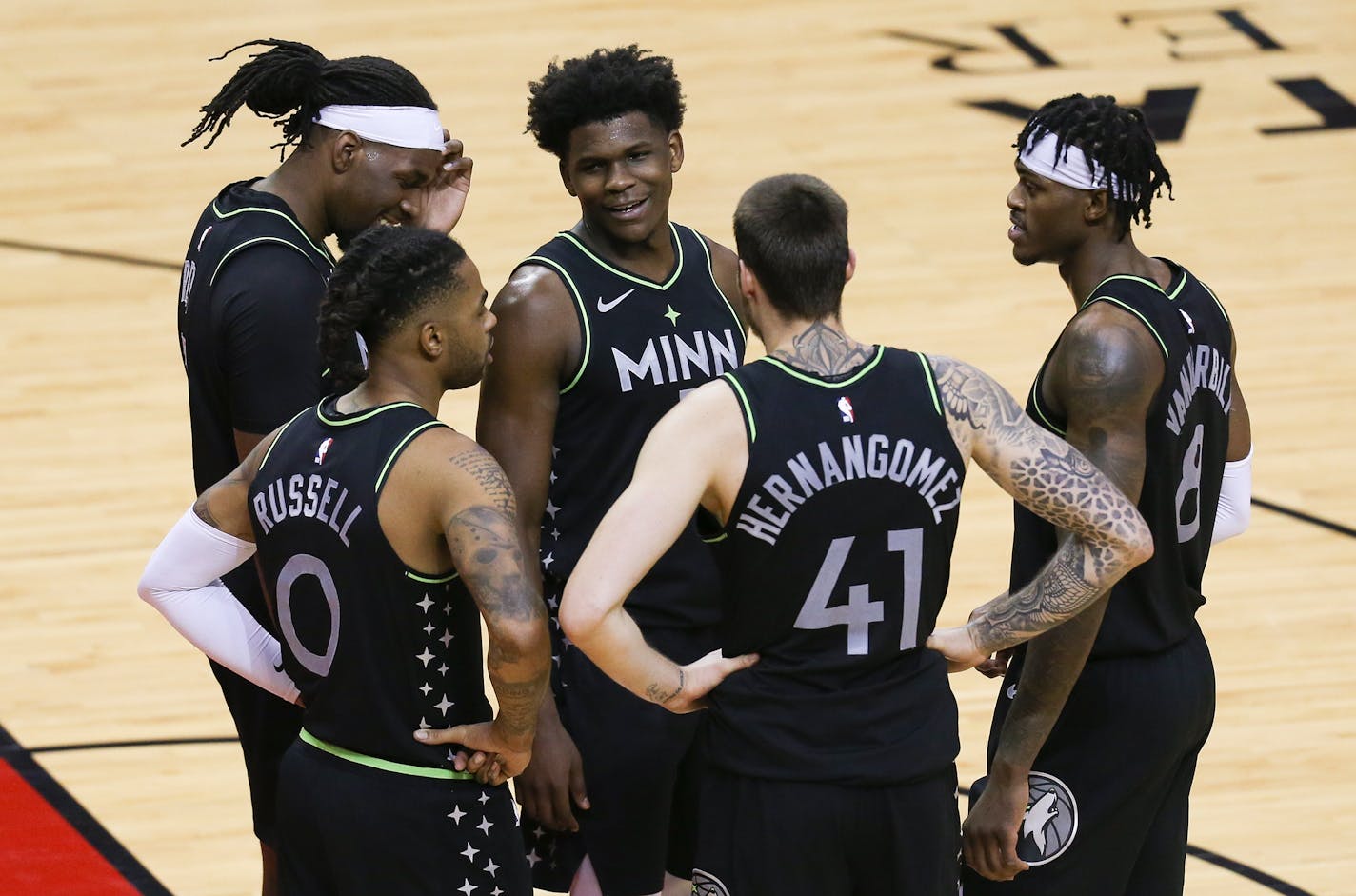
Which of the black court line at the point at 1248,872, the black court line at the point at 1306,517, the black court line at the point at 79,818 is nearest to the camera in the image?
the black court line at the point at 1248,872

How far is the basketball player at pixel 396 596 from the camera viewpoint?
326 centimetres

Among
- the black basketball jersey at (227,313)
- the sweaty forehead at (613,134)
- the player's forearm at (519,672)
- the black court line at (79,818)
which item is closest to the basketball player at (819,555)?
the player's forearm at (519,672)

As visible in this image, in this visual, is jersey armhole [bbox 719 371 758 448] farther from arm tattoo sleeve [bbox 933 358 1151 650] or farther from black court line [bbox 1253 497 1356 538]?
black court line [bbox 1253 497 1356 538]

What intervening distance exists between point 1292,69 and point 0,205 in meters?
6.94

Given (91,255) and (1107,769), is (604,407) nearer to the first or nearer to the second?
(1107,769)

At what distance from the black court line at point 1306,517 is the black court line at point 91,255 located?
4.98m

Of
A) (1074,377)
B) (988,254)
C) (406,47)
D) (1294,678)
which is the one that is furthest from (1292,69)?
(1074,377)

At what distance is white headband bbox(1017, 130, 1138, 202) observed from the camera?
3.78 meters

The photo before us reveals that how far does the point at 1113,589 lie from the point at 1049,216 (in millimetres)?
710

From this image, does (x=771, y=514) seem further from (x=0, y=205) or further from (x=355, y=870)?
(x=0, y=205)

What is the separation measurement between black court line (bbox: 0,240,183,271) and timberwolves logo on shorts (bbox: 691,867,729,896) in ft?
21.6

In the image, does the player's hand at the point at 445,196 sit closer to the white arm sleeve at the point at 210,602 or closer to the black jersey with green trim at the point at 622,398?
the black jersey with green trim at the point at 622,398

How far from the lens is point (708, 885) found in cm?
335

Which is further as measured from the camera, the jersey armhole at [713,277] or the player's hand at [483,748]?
the jersey armhole at [713,277]
